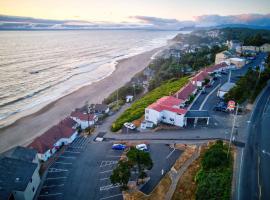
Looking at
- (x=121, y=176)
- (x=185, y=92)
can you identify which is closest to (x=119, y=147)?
(x=121, y=176)

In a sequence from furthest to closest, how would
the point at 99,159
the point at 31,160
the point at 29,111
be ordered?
the point at 29,111 → the point at 99,159 → the point at 31,160

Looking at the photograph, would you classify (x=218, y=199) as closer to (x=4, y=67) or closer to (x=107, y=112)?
(x=107, y=112)

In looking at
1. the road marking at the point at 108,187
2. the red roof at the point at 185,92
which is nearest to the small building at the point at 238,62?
the red roof at the point at 185,92

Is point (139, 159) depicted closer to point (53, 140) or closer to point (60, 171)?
point (60, 171)

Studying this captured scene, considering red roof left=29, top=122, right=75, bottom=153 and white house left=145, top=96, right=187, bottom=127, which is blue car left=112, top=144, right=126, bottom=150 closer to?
white house left=145, top=96, right=187, bottom=127

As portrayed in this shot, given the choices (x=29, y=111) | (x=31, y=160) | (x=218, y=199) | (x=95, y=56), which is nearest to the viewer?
(x=218, y=199)

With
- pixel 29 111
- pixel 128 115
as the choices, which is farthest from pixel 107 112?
pixel 29 111
